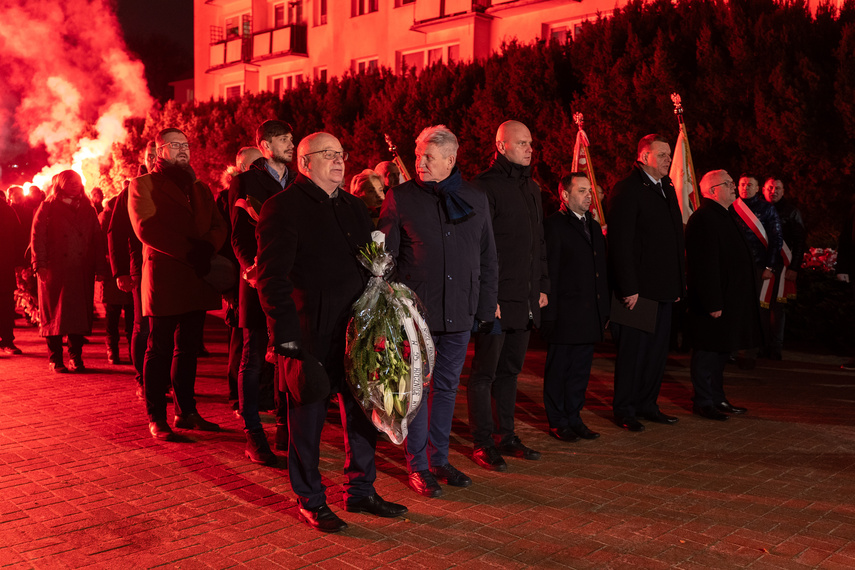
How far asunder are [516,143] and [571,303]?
1493mm

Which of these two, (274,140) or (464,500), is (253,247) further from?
(464,500)

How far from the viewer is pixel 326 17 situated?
32.3 meters

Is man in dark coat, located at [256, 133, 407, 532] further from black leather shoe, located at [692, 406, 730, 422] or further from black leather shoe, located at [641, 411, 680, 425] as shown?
black leather shoe, located at [692, 406, 730, 422]

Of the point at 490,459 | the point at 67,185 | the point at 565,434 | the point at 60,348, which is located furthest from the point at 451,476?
the point at 67,185

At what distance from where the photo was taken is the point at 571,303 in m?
7.14

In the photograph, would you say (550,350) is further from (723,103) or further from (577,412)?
(723,103)

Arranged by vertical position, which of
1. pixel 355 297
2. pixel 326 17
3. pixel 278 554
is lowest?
pixel 278 554

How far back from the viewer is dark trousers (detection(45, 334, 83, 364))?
32.8 feet

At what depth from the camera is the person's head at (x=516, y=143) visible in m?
6.39

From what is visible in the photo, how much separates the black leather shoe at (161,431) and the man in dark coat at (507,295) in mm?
2363

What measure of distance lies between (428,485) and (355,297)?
134cm

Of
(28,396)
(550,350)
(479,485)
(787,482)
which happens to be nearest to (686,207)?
(550,350)

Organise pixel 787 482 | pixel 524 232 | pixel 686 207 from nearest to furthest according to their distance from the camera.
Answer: pixel 787 482 < pixel 524 232 < pixel 686 207

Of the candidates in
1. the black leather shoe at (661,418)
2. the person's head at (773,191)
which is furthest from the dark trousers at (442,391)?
the person's head at (773,191)
